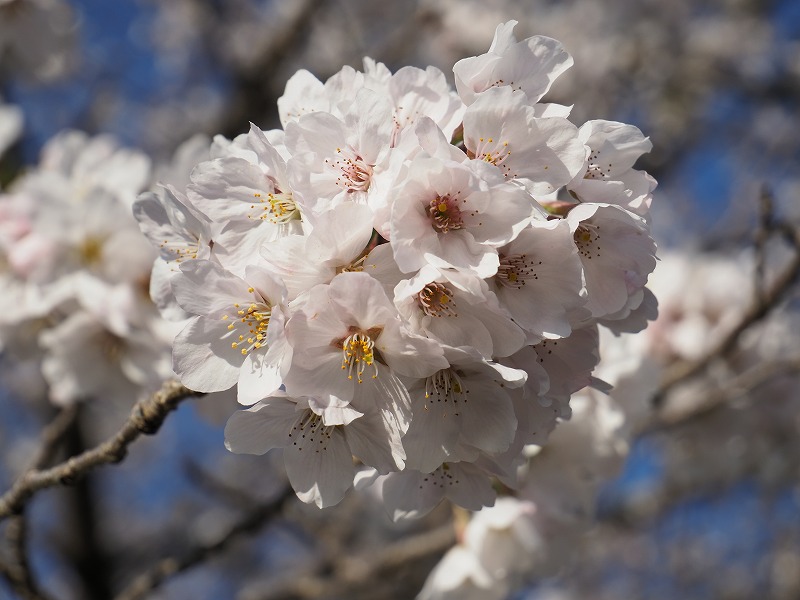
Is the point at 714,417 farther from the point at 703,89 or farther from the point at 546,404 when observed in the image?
the point at 703,89

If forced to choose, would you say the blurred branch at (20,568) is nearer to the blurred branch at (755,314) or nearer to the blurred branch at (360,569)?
the blurred branch at (360,569)

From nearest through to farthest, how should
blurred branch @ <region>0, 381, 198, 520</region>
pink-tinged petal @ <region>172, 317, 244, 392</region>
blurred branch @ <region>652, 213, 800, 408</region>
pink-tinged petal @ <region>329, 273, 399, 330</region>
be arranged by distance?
1. pink-tinged petal @ <region>329, 273, 399, 330</region>
2. pink-tinged petal @ <region>172, 317, 244, 392</region>
3. blurred branch @ <region>0, 381, 198, 520</region>
4. blurred branch @ <region>652, 213, 800, 408</region>

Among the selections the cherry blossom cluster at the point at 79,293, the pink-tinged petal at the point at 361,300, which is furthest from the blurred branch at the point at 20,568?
the pink-tinged petal at the point at 361,300

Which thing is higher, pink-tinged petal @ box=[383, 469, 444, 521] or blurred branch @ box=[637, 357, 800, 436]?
pink-tinged petal @ box=[383, 469, 444, 521]

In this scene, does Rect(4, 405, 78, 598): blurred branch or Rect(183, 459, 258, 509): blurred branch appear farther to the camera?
Rect(183, 459, 258, 509): blurred branch

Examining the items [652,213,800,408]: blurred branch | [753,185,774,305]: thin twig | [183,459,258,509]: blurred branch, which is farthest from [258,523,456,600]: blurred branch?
[753,185,774,305]: thin twig

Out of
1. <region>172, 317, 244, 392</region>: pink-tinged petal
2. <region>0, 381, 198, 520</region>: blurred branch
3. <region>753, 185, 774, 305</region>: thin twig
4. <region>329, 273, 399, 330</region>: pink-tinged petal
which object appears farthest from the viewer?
<region>753, 185, 774, 305</region>: thin twig

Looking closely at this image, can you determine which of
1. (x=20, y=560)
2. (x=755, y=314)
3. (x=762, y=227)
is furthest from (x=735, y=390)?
(x=20, y=560)

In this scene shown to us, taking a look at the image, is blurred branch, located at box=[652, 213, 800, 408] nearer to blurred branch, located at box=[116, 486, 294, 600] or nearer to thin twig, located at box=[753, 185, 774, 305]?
thin twig, located at box=[753, 185, 774, 305]

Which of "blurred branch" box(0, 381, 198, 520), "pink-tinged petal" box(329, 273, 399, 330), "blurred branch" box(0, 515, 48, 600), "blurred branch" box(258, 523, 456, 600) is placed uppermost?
"pink-tinged petal" box(329, 273, 399, 330)
